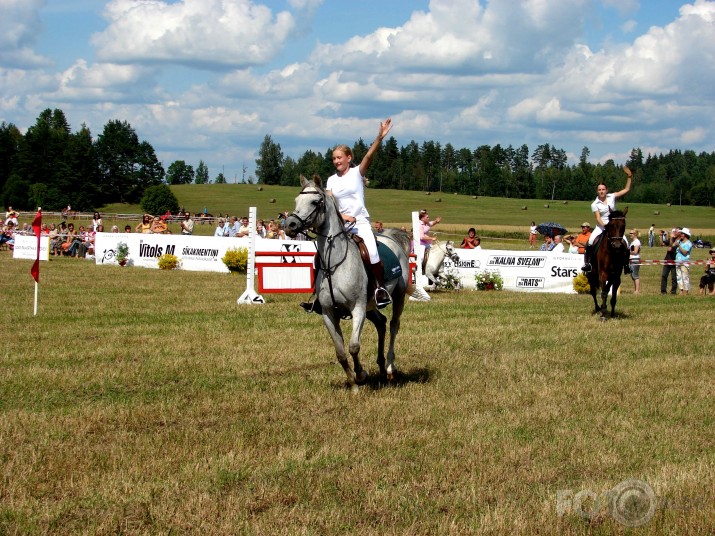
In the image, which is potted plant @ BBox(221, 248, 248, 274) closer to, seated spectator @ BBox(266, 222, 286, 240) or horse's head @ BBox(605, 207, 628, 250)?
seated spectator @ BBox(266, 222, 286, 240)

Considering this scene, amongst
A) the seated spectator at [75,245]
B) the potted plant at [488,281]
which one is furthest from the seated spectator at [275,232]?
the seated spectator at [75,245]

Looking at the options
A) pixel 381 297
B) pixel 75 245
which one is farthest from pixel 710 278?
pixel 75 245

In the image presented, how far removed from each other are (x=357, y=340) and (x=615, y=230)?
9.59m

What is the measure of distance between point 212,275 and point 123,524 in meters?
22.7

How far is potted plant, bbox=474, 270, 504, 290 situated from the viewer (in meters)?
25.1

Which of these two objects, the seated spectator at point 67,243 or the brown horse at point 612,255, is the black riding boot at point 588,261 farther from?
the seated spectator at point 67,243

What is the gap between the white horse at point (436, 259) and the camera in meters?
23.8

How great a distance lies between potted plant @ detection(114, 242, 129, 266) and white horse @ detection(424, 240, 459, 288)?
14.2 metres

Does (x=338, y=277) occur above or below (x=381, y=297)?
above

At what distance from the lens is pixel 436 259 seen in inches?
938

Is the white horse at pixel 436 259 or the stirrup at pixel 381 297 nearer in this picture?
the stirrup at pixel 381 297

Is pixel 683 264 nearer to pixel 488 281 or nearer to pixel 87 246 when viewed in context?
pixel 488 281

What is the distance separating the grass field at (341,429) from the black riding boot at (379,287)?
40.7 inches

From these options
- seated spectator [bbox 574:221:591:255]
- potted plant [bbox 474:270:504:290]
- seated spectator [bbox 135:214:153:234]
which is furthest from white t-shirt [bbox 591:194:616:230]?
seated spectator [bbox 135:214:153:234]
